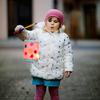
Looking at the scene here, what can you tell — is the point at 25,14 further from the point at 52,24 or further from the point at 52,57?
the point at 52,57

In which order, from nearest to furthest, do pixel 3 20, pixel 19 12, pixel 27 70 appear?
pixel 27 70, pixel 3 20, pixel 19 12

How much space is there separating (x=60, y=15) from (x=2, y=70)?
6794 millimetres

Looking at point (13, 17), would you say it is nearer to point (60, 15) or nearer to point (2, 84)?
point (2, 84)

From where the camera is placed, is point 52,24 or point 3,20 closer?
point 52,24

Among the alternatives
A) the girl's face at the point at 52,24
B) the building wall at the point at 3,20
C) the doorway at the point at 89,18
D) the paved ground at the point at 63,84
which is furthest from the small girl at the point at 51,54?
the doorway at the point at 89,18

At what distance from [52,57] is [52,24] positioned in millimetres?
450

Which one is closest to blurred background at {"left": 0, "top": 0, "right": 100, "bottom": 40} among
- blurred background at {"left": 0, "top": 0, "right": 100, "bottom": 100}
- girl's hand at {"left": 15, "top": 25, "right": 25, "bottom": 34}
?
blurred background at {"left": 0, "top": 0, "right": 100, "bottom": 100}

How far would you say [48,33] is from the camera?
6.77 meters

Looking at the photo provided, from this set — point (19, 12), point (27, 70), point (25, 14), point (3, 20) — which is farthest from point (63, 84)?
point (19, 12)

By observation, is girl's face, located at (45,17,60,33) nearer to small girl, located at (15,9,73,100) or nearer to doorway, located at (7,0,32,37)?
small girl, located at (15,9,73,100)

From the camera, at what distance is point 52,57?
6.70m

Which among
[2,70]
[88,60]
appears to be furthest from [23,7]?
[2,70]

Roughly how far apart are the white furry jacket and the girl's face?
0.07 metres

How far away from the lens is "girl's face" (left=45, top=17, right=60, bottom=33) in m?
6.79
